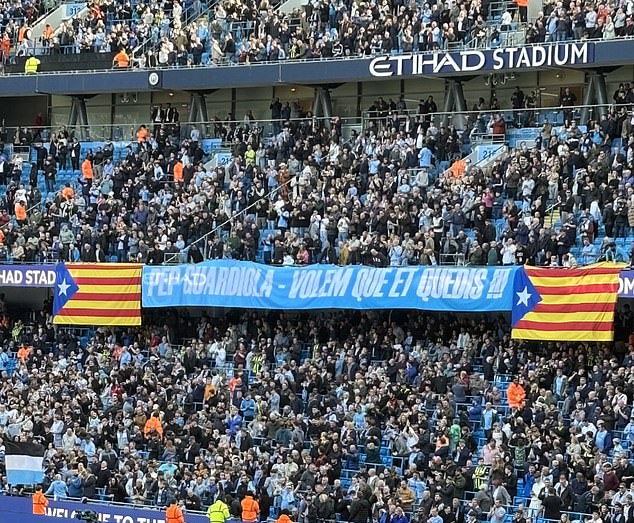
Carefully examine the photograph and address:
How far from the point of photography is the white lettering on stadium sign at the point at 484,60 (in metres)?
38.0

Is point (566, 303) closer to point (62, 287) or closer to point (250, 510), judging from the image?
point (250, 510)

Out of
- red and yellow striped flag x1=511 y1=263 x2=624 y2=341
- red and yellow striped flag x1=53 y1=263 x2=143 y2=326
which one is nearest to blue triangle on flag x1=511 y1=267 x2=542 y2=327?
red and yellow striped flag x1=511 y1=263 x2=624 y2=341

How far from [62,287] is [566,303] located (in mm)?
12098

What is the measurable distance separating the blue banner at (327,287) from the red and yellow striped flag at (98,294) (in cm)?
43

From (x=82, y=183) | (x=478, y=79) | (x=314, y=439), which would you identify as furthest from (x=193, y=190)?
(x=314, y=439)

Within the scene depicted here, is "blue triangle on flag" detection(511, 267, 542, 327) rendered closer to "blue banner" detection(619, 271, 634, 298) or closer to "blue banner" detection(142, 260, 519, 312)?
"blue banner" detection(142, 260, 519, 312)

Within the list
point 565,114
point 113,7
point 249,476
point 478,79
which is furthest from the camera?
point 113,7

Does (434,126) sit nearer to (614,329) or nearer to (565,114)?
(565,114)

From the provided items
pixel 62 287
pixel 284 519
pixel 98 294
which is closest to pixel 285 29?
pixel 98 294

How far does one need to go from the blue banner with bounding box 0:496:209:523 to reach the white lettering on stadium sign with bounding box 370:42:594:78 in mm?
12148

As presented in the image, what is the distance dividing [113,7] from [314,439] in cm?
1744

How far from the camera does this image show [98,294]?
130 ft

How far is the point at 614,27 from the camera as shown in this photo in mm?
37531

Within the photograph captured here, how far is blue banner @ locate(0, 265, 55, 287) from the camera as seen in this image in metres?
40.4
